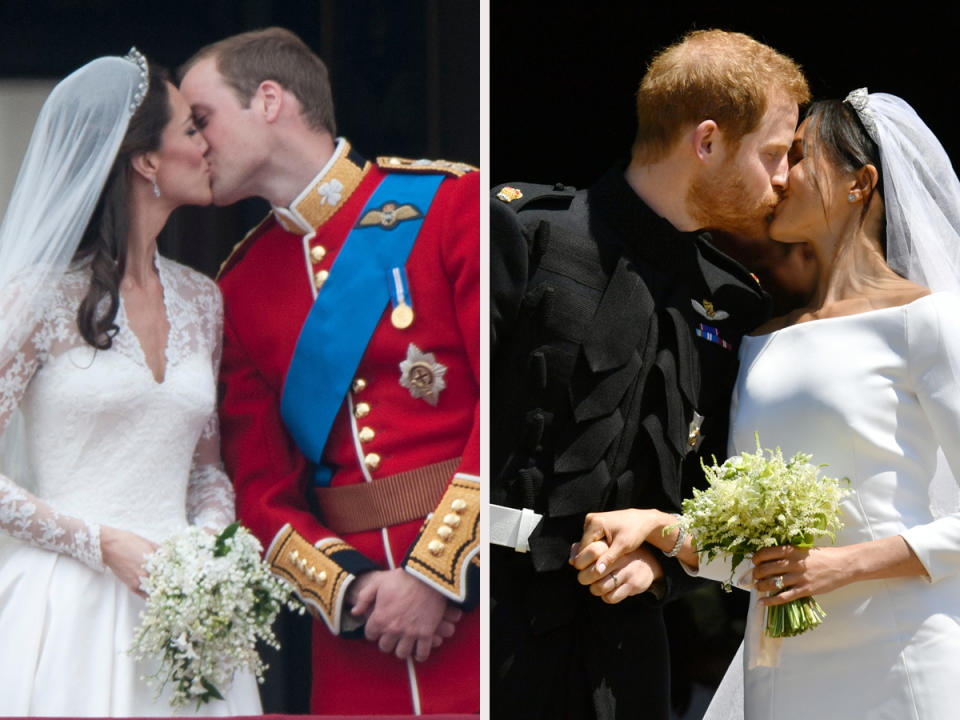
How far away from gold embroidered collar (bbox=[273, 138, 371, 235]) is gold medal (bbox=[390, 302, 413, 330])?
31cm

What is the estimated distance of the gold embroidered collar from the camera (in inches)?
143

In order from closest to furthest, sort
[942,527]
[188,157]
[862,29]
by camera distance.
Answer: [942,527] → [188,157] → [862,29]

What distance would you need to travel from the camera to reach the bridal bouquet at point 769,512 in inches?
128

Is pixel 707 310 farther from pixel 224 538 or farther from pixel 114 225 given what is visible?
pixel 114 225

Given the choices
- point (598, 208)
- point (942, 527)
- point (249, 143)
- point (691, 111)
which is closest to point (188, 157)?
point (249, 143)

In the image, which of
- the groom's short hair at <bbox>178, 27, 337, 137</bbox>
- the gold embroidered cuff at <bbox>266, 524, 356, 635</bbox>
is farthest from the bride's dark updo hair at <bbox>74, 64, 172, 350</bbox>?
the gold embroidered cuff at <bbox>266, 524, 356, 635</bbox>

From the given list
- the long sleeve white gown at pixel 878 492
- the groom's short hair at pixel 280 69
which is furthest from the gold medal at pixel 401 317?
the long sleeve white gown at pixel 878 492

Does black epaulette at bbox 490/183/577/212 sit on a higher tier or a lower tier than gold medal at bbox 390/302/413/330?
higher

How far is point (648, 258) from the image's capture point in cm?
375

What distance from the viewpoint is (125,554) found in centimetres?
346

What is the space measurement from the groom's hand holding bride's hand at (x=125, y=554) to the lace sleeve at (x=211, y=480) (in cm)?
14

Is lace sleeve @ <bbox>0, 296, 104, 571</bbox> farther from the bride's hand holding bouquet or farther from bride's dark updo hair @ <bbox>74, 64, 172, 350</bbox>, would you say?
the bride's hand holding bouquet

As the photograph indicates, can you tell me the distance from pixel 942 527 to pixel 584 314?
103 cm

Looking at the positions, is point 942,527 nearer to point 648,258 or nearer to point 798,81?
point 648,258
